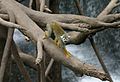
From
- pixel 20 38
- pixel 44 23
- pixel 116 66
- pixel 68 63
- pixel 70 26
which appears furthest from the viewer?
pixel 20 38

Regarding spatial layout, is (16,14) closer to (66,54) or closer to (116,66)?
(66,54)

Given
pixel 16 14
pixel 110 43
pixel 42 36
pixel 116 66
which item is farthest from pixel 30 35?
pixel 110 43

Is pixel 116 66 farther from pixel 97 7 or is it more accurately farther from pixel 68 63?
pixel 68 63

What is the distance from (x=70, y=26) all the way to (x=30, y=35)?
13 cm

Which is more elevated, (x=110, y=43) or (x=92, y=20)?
(x=92, y=20)

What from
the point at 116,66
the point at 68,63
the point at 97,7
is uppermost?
the point at 68,63

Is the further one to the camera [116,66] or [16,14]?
[116,66]

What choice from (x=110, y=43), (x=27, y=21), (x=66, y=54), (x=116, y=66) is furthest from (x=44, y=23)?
(x=110, y=43)

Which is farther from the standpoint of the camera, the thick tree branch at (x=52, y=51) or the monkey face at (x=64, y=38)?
the monkey face at (x=64, y=38)

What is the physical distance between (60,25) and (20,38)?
4.77 metres

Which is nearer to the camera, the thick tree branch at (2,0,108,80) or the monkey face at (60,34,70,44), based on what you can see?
the thick tree branch at (2,0,108,80)

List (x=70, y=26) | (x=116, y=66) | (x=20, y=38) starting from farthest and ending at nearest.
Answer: (x=20, y=38) < (x=116, y=66) < (x=70, y=26)

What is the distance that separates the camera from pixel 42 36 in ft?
3.63

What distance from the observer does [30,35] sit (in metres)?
1.15
